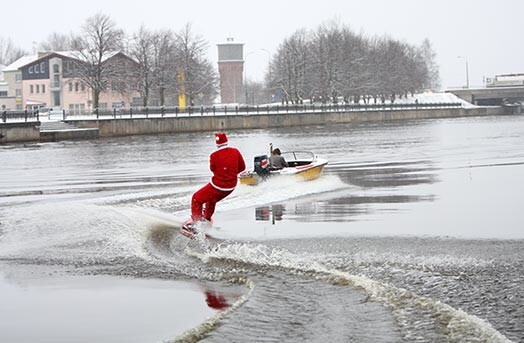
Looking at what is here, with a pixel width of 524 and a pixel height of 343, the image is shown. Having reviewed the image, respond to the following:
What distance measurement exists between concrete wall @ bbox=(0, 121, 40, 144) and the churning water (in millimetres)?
39399

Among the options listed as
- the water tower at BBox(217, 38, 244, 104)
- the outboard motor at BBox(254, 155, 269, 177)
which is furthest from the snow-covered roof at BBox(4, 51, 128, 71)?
the outboard motor at BBox(254, 155, 269, 177)

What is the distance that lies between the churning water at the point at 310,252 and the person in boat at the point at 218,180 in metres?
0.48

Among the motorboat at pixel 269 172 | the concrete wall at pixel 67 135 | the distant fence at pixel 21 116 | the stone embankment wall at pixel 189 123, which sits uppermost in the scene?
the distant fence at pixel 21 116

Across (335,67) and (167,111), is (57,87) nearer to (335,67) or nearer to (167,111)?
(335,67)

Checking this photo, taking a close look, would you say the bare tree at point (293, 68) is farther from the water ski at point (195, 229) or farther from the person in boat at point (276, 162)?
the water ski at point (195, 229)

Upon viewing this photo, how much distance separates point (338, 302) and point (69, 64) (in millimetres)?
121683

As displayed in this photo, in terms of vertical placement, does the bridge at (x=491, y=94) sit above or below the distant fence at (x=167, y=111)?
above

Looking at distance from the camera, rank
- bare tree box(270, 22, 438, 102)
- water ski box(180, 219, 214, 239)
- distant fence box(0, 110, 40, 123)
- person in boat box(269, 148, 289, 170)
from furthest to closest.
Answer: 1. bare tree box(270, 22, 438, 102)
2. distant fence box(0, 110, 40, 123)
3. person in boat box(269, 148, 289, 170)
4. water ski box(180, 219, 214, 239)

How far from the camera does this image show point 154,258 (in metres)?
14.4

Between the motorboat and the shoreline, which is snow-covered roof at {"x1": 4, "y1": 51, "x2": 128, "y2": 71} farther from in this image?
the shoreline

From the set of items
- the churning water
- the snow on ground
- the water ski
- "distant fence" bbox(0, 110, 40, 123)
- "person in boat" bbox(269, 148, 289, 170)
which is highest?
the snow on ground

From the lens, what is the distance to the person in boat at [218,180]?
16.5 m

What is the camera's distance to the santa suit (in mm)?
16500

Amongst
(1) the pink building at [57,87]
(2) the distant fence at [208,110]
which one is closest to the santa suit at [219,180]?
(2) the distant fence at [208,110]
